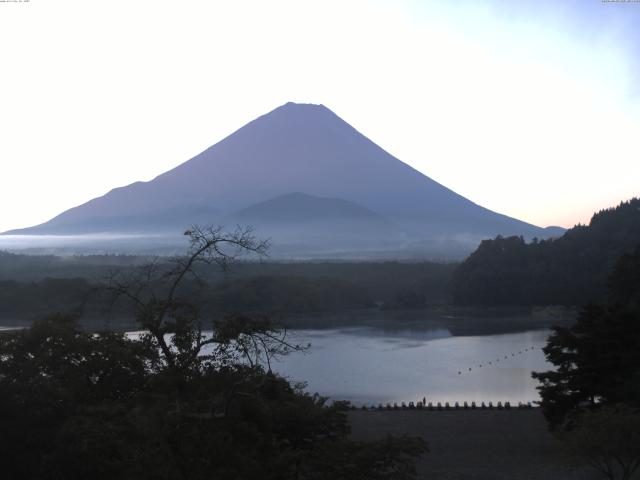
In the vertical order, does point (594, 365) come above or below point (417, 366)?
above

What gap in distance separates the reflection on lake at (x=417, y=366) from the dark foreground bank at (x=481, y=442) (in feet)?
8.13

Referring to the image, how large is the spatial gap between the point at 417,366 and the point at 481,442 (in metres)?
9.10

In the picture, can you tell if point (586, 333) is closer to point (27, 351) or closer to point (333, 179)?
point (27, 351)

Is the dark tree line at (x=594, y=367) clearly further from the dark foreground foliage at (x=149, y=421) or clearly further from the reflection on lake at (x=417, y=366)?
the reflection on lake at (x=417, y=366)

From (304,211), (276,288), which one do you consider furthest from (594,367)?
(304,211)

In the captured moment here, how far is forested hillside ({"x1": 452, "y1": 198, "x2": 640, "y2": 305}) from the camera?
34.8 metres

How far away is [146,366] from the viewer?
659cm

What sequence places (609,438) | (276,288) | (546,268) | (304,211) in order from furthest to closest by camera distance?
1. (304,211)
2. (276,288)
3. (546,268)
4. (609,438)

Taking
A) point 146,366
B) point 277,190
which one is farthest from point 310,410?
point 277,190

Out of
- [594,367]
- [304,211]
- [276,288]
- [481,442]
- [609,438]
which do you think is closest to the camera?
[609,438]

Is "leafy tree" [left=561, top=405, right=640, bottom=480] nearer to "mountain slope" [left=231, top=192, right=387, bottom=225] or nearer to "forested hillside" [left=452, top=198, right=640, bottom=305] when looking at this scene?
"forested hillside" [left=452, top=198, right=640, bottom=305]

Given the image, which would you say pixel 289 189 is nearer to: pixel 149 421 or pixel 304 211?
pixel 304 211

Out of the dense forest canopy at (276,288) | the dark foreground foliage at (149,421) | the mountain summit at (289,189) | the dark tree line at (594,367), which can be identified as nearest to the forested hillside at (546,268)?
the dense forest canopy at (276,288)

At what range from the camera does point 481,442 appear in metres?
9.78
